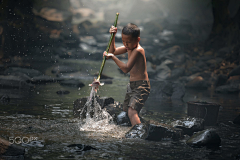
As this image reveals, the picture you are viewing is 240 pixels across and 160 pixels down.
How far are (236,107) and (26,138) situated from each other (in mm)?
4858

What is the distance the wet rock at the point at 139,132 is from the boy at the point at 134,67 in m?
0.20

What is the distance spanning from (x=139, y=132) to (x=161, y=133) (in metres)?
0.29

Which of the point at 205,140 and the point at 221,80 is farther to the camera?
the point at 221,80

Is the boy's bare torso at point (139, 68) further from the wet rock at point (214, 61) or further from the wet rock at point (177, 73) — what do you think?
the wet rock at point (214, 61)

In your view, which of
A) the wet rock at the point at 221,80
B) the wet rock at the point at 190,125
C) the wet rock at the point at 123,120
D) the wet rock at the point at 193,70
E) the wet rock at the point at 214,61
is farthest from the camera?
the wet rock at the point at 214,61

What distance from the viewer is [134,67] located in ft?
13.9

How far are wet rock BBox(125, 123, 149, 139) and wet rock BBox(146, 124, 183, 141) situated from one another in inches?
3.4

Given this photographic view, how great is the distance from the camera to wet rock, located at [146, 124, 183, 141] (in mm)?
3777

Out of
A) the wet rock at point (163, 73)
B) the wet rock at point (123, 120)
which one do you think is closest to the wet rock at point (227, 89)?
the wet rock at point (163, 73)

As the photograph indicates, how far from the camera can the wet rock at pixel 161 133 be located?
3777 mm

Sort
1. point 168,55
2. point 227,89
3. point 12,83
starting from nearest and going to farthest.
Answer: point 12,83, point 227,89, point 168,55

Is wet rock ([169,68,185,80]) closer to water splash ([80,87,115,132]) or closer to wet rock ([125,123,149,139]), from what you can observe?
water splash ([80,87,115,132])

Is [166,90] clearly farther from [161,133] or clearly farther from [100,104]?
[161,133]

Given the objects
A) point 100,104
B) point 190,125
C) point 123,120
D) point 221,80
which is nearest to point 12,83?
point 100,104
